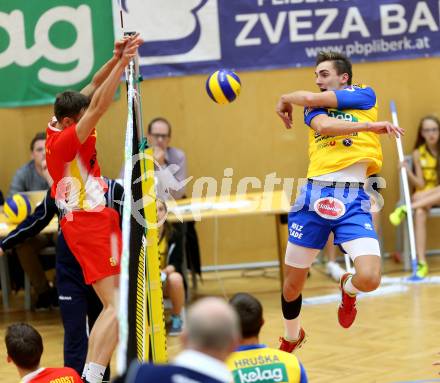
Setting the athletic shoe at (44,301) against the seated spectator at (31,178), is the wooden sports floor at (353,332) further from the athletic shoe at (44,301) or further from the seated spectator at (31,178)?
the seated spectator at (31,178)

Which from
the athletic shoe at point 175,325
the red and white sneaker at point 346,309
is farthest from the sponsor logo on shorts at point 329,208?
the athletic shoe at point 175,325

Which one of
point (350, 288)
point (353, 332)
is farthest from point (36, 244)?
point (350, 288)

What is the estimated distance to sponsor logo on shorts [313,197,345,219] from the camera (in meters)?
6.25

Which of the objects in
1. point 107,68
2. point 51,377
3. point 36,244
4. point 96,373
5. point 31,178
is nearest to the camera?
point 51,377

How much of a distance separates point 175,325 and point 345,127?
327 centimetres

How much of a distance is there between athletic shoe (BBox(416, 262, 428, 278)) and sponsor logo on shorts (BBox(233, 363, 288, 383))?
263 inches

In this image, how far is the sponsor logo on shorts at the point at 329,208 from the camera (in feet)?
20.5

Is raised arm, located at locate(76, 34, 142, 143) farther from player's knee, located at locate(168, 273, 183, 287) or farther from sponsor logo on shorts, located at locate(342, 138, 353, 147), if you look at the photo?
player's knee, located at locate(168, 273, 183, 287)

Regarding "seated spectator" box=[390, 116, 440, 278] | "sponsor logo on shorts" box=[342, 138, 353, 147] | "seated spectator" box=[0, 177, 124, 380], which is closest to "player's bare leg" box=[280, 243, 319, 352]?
"sponsor logo on shorts" box=[342, 138, 353, 147]

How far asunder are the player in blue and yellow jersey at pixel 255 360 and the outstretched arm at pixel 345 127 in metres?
2.24

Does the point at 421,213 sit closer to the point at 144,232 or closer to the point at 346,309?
the point at 346,309

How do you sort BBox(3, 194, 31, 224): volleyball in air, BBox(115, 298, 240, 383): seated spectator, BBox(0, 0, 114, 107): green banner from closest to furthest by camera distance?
BBox(115, 298, 240, 383): seated spectator < BBox(3, 194, 31, 224): volleyball in air < BBox(0, 0, 114, 107): green banner

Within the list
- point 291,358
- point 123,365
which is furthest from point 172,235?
point 123,365

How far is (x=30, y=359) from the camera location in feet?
16.0
